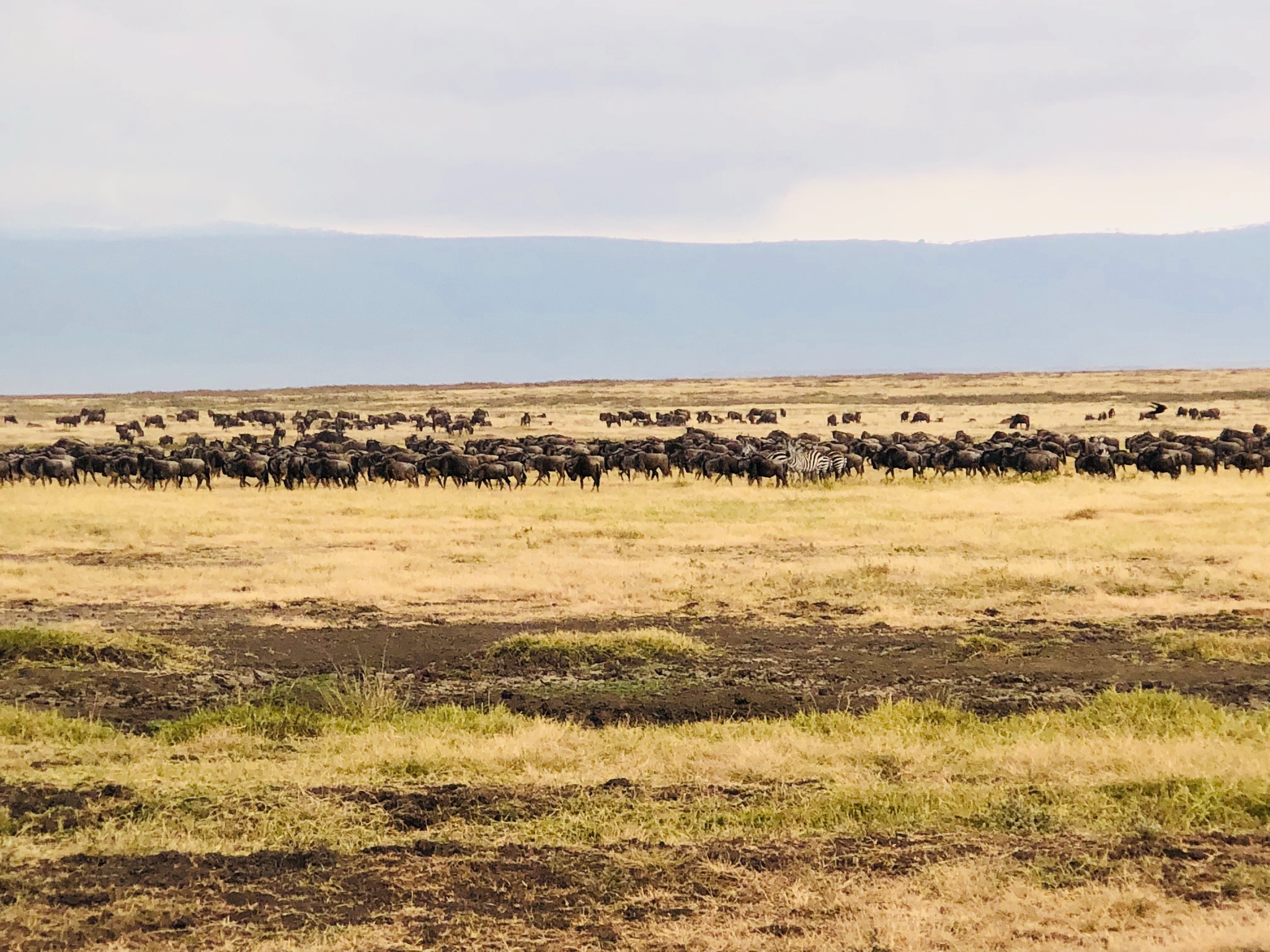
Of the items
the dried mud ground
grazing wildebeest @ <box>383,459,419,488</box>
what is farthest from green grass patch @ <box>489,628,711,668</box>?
grazing wildebeest @ <box>383,459,419,488</box>

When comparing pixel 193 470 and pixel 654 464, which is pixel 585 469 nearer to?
pixel 654 464

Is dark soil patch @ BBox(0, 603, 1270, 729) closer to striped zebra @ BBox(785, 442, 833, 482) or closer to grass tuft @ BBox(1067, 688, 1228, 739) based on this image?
grass tuft @ BBox(1067, 688, 1228, 739)

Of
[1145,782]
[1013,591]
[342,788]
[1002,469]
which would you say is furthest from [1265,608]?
[1002,469]

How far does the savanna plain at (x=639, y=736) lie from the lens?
6.75 m

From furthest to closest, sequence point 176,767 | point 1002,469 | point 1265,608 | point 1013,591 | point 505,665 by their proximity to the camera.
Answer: point 1002,469
point 1013,591
point 1265,608
point 505,665
point 176,767

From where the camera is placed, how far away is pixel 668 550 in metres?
21.5

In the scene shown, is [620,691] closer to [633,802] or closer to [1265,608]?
[633,802]

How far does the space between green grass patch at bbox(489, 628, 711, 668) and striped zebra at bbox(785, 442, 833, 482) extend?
20.9 meters

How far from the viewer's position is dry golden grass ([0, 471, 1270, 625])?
17.0 m

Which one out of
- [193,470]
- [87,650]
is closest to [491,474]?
[193,470]

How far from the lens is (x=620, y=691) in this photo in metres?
12.0

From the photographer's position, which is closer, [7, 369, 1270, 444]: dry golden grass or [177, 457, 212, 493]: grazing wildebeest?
[177, 457, 212, 493]: grazing wildebeest

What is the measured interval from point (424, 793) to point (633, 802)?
147cm

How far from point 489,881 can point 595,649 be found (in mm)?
6376
